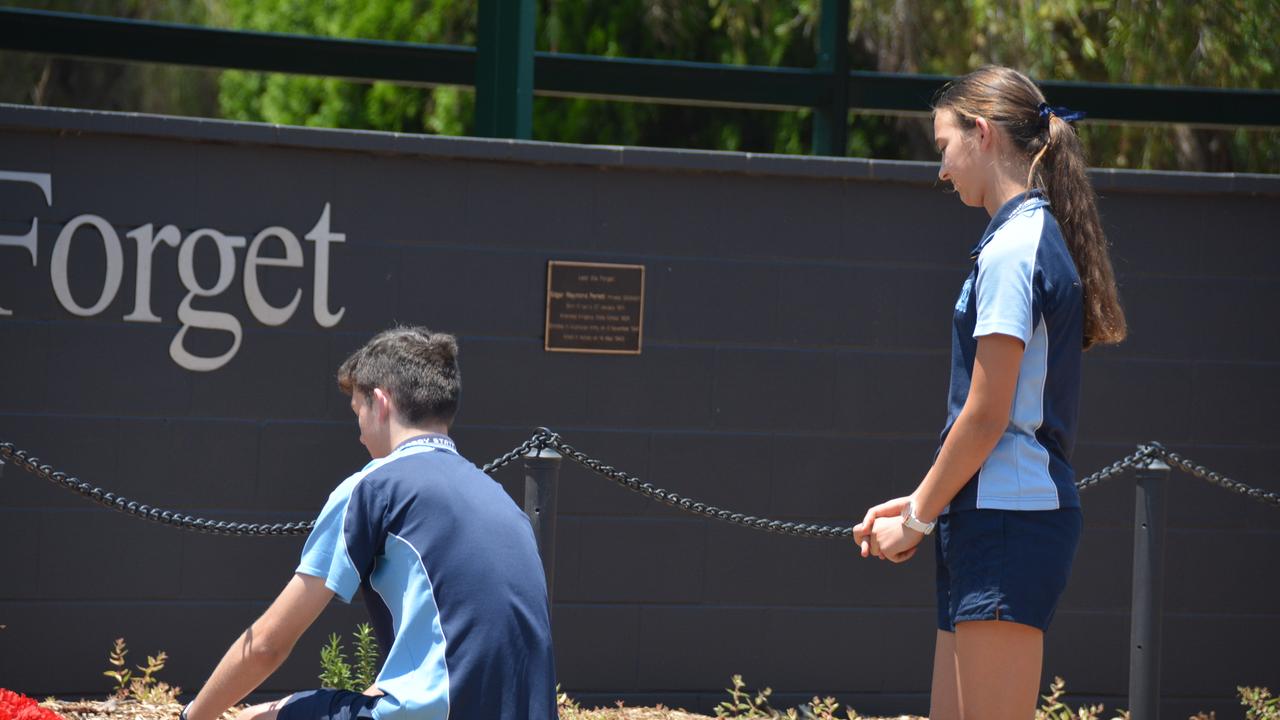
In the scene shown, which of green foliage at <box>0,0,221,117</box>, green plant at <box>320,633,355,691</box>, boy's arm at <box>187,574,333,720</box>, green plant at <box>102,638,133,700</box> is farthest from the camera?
green foliage at <box>0,0,221,117</box>

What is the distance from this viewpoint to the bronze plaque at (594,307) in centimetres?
575

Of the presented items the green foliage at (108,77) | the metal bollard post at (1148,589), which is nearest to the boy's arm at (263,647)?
the metal bollard post at (1148,589)

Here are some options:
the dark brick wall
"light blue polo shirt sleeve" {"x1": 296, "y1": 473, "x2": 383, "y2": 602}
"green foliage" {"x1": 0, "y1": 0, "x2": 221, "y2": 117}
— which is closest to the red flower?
"light blue polo shirt sleeve" {"x1": 296, "y1": 473, "x2": 383, "y2": 602}

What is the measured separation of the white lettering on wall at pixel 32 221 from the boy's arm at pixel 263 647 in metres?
2.93

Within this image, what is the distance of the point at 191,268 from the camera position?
5.45 m

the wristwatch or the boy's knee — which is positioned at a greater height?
the wristwatch

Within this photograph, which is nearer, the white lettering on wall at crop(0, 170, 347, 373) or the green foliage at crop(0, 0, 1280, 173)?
the white lettering on wall at crop(0, 170, 347, 373)

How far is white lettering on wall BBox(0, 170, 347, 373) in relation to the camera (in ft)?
17.4

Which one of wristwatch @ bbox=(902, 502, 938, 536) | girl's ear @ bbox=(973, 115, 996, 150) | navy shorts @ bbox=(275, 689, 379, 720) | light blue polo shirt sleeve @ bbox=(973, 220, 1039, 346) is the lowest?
navy shorts @ bbox=(275, 689, 379, 720)

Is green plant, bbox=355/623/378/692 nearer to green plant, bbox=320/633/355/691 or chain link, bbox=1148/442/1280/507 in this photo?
green plant, bbox=320/633/355/691

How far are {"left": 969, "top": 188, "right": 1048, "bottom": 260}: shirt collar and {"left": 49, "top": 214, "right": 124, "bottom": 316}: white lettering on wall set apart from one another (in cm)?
346

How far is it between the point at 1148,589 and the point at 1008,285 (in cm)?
237

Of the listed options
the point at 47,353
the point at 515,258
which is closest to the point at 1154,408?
the point at 515,258

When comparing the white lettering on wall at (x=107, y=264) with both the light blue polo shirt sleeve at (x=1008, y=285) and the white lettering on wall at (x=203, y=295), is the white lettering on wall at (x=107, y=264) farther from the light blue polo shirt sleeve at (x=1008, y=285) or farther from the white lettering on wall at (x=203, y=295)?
the light blue polo shirt sleeve at (x=1008, y=285)
